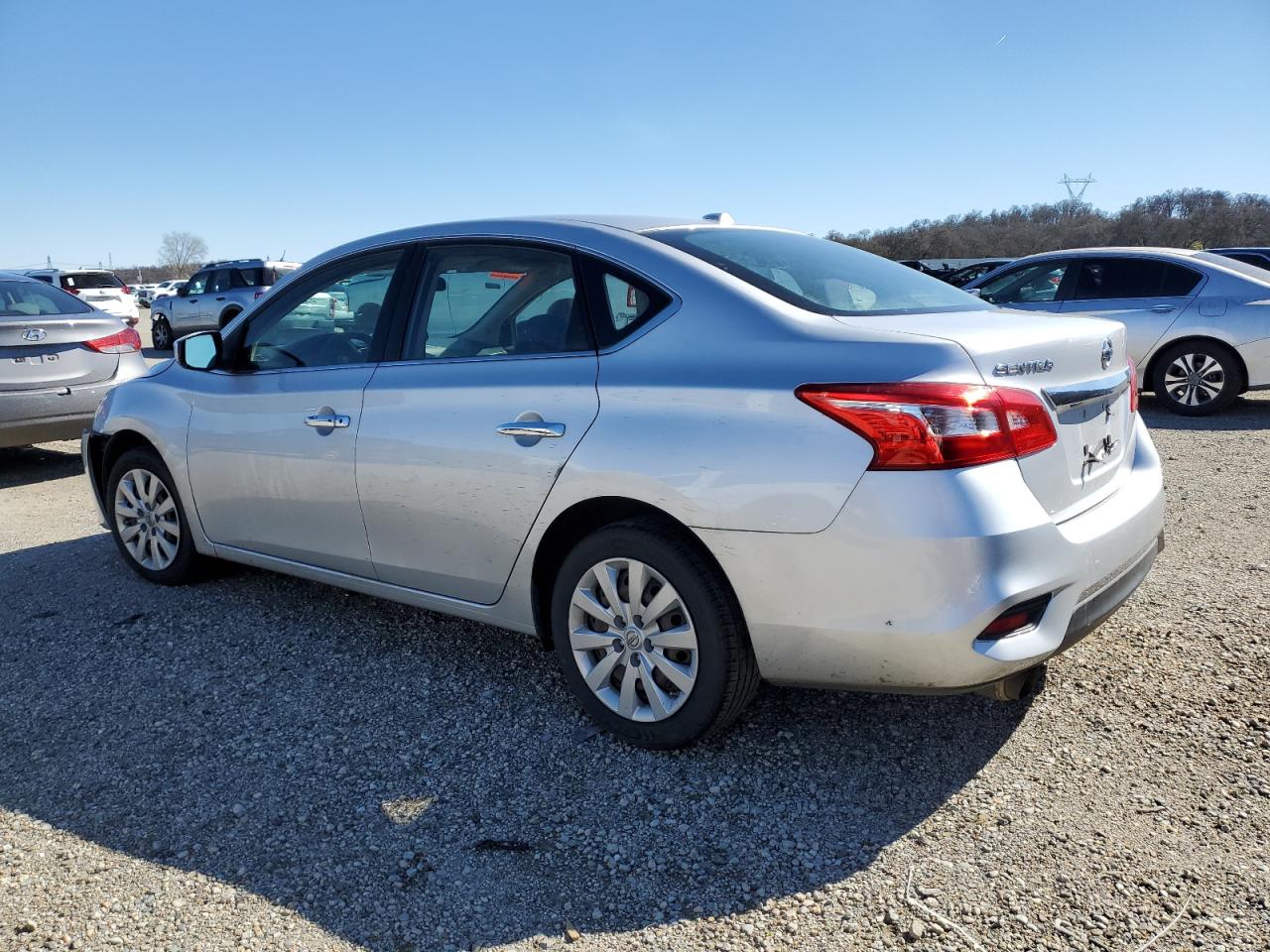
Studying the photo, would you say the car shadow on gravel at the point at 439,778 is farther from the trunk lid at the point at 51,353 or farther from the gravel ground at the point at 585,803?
the trunk lid at the point at 51,353

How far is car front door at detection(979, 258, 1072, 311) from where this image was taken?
949cm

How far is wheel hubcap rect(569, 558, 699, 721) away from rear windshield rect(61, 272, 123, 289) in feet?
68.0

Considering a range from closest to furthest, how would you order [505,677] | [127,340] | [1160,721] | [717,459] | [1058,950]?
[1058,950] < [717,459] < [1160,721] < [505,677] < [127,340]

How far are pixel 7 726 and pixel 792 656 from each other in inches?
107

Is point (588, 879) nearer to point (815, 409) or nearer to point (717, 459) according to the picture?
point (717, 459)

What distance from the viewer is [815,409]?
2521 millimetres

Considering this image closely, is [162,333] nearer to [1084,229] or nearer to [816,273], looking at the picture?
[816,273]

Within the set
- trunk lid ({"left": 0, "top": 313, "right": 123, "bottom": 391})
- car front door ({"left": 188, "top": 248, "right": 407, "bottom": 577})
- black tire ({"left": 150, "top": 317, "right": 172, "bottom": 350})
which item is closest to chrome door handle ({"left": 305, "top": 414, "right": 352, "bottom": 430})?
car front door ({"left": 188, "top": 248, "right": 407, "bottom": 577})

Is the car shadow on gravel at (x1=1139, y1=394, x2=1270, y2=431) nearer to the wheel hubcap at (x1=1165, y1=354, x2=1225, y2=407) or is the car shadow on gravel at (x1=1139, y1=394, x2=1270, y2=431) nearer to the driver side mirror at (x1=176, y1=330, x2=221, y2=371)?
the wheel hubcap at (x1=1165, y1=354, x2=1225, y2=407)

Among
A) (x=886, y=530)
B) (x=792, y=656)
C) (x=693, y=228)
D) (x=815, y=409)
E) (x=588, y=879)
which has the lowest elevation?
(x=588, y=879)

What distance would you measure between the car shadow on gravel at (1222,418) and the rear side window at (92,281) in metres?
19.8

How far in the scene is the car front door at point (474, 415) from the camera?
3.06m

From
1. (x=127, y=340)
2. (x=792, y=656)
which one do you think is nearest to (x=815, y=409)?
(x=792, y=656)

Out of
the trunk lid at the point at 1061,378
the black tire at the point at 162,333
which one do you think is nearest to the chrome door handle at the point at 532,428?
the trunk lid at the point at 1061,378
